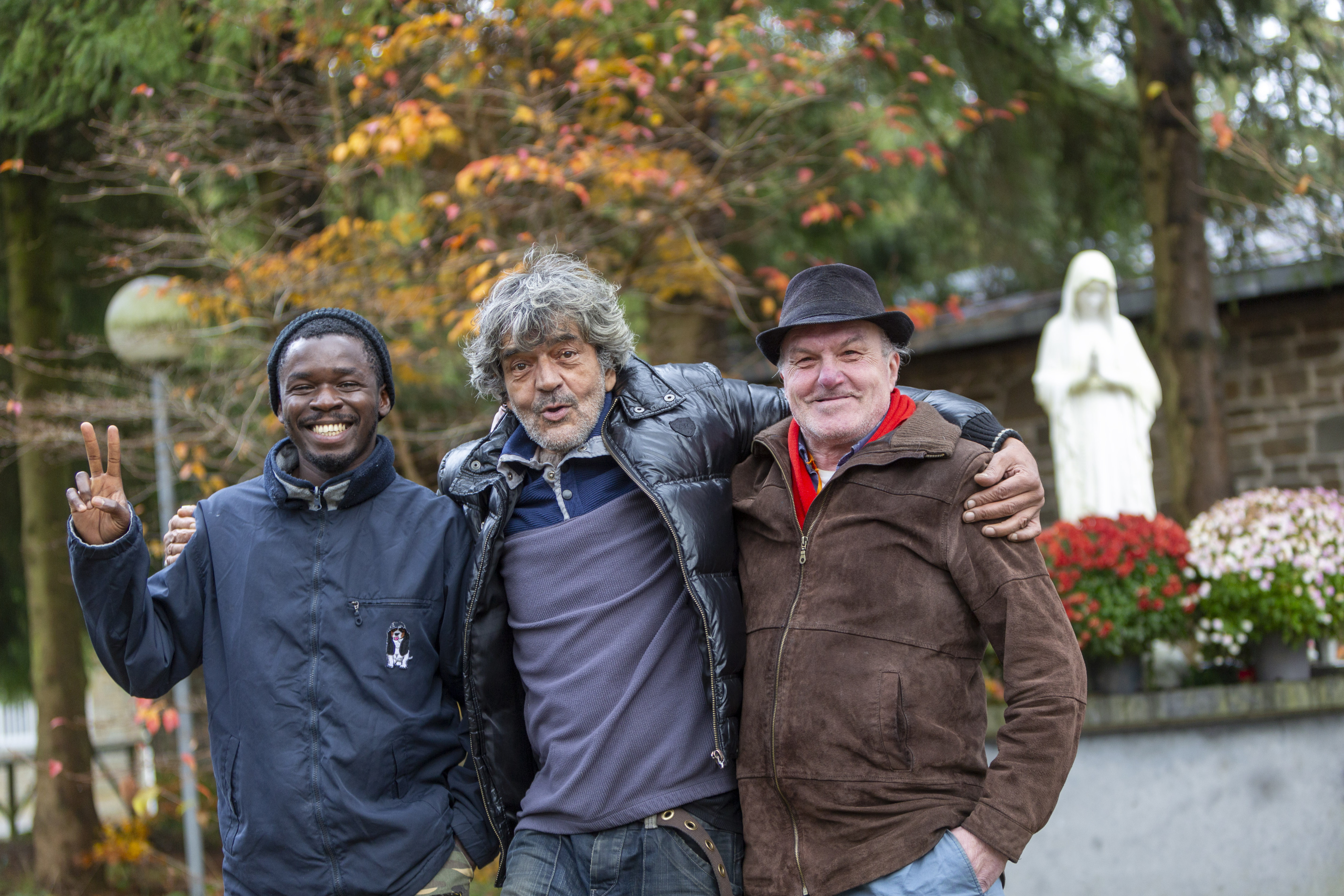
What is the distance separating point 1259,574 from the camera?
4.86m

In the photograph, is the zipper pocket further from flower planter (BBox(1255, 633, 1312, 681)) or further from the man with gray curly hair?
flower planter (BBox(1255, 633, 1312, 681))

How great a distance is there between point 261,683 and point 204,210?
423cm

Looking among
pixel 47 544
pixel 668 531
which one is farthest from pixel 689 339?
pixel 668 531

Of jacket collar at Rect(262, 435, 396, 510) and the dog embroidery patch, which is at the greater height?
jacket collar at Rect(262, 435, 396, 510)

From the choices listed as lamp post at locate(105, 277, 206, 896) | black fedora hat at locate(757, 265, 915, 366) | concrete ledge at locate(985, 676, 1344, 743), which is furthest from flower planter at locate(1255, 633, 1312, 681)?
lamp post at locate(105, 277, 206, 896)

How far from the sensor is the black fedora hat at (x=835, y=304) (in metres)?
2.42

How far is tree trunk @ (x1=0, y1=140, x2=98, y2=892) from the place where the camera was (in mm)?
7383

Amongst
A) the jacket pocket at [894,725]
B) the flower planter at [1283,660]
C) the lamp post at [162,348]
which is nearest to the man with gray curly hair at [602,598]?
the jacket pocket at [894,725]

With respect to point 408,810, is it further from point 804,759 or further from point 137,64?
point 137,64

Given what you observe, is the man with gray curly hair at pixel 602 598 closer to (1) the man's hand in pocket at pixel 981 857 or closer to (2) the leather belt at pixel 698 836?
(2) the leather belt at pixel 698 836

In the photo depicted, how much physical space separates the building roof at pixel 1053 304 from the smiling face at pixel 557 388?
631 cm

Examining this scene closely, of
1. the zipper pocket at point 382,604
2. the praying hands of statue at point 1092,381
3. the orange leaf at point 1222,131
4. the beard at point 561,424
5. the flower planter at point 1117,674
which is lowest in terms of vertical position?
the flower planter at point 1117,674

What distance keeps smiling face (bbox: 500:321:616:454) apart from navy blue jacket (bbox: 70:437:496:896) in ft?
1.02

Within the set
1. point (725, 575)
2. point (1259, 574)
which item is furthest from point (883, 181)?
point (725, 575)
